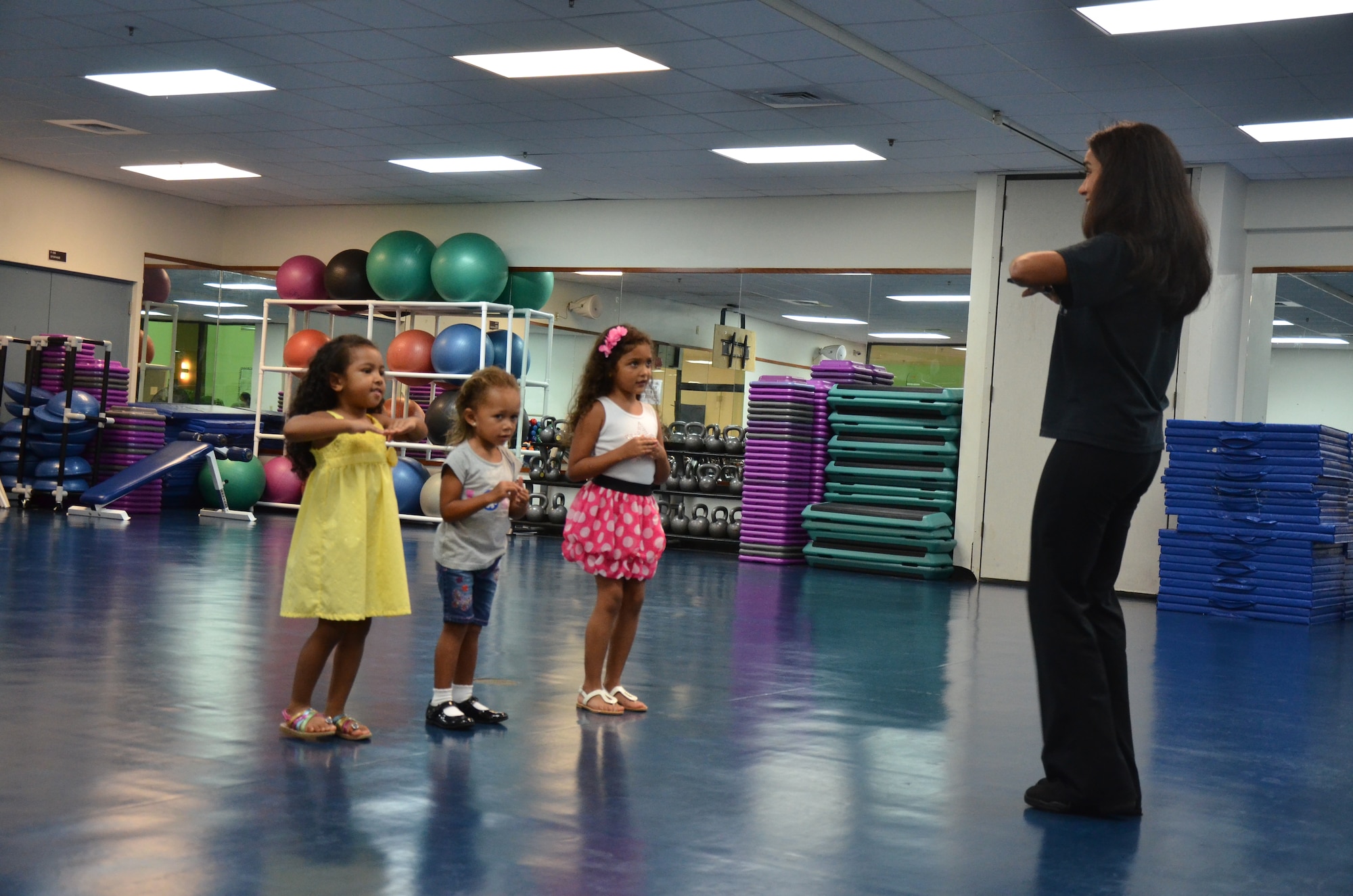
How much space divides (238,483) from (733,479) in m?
4.46

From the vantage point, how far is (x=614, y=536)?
406 cm

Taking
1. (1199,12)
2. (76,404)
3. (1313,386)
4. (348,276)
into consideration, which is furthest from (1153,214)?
(1313,386)

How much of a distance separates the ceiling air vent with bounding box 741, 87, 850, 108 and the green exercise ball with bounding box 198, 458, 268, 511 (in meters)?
6.17

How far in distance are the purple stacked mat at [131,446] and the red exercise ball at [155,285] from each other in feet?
7.47

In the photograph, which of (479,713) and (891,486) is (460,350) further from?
(479,713)

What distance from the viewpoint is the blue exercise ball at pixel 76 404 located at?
1167 centimetres

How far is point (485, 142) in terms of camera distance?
35.2 ft

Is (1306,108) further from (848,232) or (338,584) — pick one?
(338,584)

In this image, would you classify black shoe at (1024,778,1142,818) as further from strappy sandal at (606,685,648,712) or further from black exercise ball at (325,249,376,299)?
black exercise ball at (325,249,376,299)

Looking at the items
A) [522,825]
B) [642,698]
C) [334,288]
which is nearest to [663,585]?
[642,698]

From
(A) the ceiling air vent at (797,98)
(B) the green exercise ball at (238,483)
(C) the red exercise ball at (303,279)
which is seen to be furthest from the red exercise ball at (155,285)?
(A) the ceiling air vent at (797,98)

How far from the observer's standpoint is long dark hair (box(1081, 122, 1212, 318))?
3137mm

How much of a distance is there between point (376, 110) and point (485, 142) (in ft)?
3.55

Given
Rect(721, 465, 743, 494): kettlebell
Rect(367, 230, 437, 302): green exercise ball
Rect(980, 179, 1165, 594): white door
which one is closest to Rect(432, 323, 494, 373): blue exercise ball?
Rect(367, 230, 437, 302): green exercise ball
